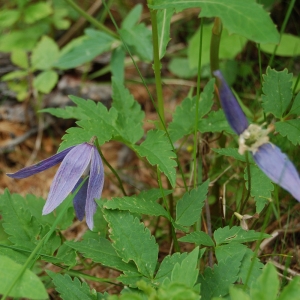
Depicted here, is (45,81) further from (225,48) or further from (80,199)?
(80,199)

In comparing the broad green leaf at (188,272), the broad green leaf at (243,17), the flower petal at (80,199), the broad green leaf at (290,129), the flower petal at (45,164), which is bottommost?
the flower petal at (80,199)

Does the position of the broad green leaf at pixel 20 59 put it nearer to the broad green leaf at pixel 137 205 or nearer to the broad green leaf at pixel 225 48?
the broad green leaf at pixel 225 48

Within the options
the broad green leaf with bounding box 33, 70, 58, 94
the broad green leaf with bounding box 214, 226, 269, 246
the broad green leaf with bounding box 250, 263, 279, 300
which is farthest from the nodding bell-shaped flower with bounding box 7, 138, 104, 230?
the broad green leaf with bounding box 33, 70, 58, 94

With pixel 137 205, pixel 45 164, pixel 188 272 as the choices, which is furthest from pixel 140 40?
pixel 188 272

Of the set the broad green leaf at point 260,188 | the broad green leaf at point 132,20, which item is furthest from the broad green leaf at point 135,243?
the broad green leaf at point 132,20

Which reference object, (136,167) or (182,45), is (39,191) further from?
(182,45)

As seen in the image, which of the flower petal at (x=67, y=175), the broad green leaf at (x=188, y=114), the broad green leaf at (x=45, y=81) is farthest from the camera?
the broad green leaf at (x=45, y=81)

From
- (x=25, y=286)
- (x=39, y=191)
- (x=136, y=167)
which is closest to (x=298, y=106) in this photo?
(x=25, y=286)
